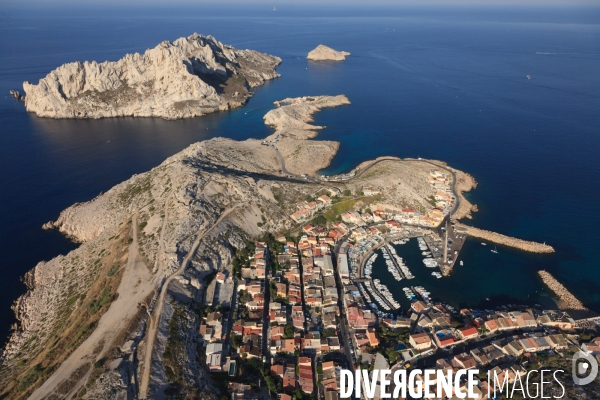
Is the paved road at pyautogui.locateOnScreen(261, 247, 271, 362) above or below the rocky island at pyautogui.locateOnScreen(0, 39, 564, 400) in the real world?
below

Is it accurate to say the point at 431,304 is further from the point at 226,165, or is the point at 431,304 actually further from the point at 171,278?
the point at 226,165

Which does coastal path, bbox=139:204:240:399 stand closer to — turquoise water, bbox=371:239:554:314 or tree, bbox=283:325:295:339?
tree, bbox=283:325:295:339

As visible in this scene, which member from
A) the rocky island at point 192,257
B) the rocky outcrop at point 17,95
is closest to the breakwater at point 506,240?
the rocky island at point 192,257

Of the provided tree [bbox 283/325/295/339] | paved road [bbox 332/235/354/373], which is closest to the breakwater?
paved road [bbox 332/235/354/373]

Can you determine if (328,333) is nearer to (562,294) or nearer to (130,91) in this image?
Answer: (562,294)

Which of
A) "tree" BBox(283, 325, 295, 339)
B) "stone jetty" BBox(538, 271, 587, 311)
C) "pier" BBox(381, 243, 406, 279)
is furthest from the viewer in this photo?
"pier" BBox(381, 243, 406, 279)

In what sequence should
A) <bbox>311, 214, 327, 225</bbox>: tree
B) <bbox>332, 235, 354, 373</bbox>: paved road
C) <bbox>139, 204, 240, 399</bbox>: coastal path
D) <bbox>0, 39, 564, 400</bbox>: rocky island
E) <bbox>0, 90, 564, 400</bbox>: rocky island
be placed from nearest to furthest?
<bbox>139, 204, 240, 399</bbox>: coastal path
<bbox>0, 90, 564, 400</bbox>: rocky island
<bbox>0, 39, 564, 400</bbox>: rocky island
<bbox>332, 235, 354, 373</bbox>: paved road
<bbox>311, 214, 327, 225</bbox>: tree

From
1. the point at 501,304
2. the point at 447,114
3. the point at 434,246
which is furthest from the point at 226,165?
the point at 447,114
